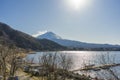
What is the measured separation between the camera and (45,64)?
128ft

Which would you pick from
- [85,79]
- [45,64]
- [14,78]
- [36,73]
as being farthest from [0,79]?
[85,79]

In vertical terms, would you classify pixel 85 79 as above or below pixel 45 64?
below

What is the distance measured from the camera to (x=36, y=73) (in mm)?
48406

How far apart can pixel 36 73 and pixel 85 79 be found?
512 inches

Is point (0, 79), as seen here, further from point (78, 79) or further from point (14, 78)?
point (78, 79)

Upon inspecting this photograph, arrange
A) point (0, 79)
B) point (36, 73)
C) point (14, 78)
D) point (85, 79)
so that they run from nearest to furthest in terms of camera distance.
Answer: point (14, 78) < point (0, 79) < point (36, 73) < point (85, 79)

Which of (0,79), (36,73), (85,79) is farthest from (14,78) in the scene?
(85,79)

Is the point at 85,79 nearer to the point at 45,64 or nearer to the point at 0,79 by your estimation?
the point at 45,64

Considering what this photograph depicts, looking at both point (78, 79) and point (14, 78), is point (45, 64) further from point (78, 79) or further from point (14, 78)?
point (78, 79)

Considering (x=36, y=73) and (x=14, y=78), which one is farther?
(x=36, y=73)

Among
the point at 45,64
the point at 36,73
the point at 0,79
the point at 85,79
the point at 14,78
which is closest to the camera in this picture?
the point at 14,78

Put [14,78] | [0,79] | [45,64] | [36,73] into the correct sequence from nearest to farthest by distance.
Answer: [14,78] → [0,79] → [45,64] → [36,73]

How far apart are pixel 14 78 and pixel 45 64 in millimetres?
13352

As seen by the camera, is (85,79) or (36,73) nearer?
(36,73)
